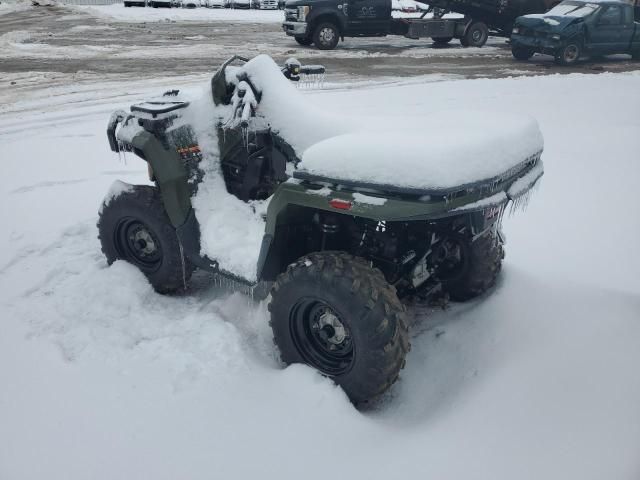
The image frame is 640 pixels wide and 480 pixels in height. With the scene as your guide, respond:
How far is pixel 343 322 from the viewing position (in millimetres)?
2498

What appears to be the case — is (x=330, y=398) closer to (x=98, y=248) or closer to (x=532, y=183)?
(x=532, y=183)

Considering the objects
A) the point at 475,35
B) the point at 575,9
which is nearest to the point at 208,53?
the point at 475,35

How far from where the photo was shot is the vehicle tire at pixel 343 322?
237 centimetres

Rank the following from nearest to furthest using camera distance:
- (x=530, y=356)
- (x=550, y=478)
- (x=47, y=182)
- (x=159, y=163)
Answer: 1. (x=550, y=478)
2. (x=530, y=356)
3. (x=159, y=163)
4. (x=47, y=182)

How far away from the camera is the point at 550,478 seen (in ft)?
7.06

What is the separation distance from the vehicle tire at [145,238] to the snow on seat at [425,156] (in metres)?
1.36

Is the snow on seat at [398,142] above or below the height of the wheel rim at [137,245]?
above

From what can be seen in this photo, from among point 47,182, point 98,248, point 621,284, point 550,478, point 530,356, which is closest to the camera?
point 550,478

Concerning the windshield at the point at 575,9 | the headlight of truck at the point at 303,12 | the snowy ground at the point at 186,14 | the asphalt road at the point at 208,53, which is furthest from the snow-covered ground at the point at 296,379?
the snowy ground at the point at 186,14

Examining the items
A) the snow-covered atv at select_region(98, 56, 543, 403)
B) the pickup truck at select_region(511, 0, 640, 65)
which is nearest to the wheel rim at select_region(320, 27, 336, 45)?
the pickup truck at select_region(511, 0, 640, 65)

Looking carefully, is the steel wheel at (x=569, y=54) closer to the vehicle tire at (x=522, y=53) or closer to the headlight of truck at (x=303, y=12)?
the vehicle tire at (x=522, y=53)

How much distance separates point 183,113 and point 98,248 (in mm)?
1520

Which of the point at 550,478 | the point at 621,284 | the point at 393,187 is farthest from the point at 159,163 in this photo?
the point at 621,284

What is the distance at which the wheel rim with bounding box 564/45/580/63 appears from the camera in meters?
12.8
